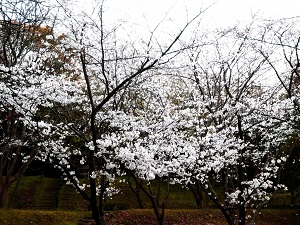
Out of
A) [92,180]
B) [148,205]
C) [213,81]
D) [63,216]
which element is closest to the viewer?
[92,180]

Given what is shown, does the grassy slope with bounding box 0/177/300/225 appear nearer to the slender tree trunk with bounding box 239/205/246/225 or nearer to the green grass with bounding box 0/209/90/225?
the green grass with bounding box 0/209/90/225

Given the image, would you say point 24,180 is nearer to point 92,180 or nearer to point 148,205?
point 148,205

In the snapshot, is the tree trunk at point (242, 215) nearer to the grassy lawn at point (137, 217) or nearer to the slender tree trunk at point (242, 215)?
the slender tree trunk at point (242, 215)

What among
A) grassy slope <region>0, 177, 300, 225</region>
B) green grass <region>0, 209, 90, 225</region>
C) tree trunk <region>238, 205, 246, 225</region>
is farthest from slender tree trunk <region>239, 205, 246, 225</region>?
green grass <region>0, 209, 90, 225</region>

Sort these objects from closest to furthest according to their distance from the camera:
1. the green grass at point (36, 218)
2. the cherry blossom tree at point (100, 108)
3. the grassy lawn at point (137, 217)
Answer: the cherry blossom tree at point (100, 108), the green grass at point (36, 218), the grassy lawn at point (137, 217)

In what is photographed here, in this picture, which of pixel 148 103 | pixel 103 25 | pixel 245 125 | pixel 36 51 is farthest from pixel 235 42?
pixel 36 51

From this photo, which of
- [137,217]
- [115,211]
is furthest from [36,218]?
[137,217]

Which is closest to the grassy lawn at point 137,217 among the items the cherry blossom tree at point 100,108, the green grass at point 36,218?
the green grass at point 36,218

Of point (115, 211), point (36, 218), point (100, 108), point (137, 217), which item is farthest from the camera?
point (115, 211)

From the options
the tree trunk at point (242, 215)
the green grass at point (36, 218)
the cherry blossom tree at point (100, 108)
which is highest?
the cherry blossom tree at point (100, 108)

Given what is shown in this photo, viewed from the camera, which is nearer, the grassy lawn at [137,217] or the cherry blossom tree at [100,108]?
the cherry blossom tree at [100,108]

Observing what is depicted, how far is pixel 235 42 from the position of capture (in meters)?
9.08

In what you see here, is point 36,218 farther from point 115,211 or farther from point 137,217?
point 137,217

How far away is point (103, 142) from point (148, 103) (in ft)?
16.9
